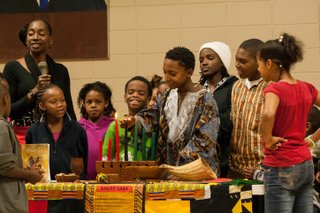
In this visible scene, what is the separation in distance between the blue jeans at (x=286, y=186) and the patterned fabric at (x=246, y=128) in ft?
1.72

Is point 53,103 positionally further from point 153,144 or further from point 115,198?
point 115,198

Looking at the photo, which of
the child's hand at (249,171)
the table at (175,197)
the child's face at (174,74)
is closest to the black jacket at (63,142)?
the table at (175,197)

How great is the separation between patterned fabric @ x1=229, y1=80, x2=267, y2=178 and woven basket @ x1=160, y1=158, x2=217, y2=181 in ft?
1.48

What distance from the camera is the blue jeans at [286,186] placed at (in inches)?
141

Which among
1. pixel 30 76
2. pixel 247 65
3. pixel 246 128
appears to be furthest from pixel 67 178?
pixel 247 65

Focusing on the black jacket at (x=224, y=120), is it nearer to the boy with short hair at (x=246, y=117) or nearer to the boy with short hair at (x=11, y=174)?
the boy with short hair at (x=246, y=117)

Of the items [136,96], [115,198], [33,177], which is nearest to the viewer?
[33,177]

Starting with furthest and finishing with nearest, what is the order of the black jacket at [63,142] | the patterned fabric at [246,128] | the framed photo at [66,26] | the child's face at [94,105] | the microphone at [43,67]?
1. the framed photo at [66,26]
2. the child's face at [94,105]
3. the microphone at [43,67]
4. the black jacket at [63,142]
5. the patterned fabric at [246,128]

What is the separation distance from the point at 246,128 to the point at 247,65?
41cm

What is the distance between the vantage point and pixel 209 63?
463cm

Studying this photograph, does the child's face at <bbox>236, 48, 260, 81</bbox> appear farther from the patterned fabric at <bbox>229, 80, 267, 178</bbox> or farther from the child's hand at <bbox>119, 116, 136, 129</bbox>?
the child's hand at <bbox>119, 116, 136, 129</bbox>

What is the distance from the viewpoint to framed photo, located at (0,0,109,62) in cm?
646

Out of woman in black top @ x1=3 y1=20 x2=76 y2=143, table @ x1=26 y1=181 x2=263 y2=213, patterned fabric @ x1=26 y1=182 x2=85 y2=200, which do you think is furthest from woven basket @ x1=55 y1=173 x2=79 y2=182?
woman in black top @ x1=3 y1=20 x2=76 y2=143

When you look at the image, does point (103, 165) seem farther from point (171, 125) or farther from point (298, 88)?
point (298, 88)
